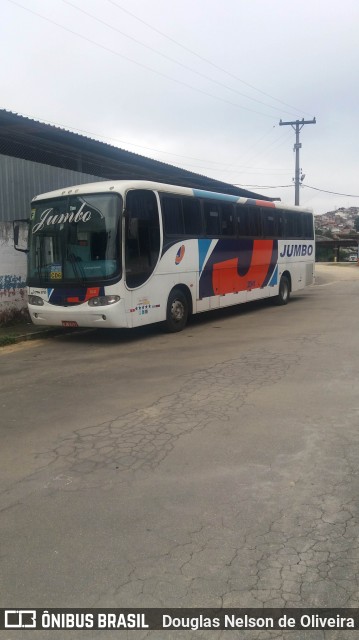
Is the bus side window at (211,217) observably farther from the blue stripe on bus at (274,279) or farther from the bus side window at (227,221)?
the blue stripe on bus at (274,279)

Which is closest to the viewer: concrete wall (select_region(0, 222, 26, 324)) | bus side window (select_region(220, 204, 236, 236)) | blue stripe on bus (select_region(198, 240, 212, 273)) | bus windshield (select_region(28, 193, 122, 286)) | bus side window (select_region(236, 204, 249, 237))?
bus windshield (select_region(28, 193, 122, 286))

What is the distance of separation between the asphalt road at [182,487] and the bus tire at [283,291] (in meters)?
8.55

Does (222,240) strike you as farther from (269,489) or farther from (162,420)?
(269,489)

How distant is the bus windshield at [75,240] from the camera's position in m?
9.33

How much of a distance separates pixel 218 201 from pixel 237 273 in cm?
196

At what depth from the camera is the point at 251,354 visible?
27.5ft

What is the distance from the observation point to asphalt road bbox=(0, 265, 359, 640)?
2.66m

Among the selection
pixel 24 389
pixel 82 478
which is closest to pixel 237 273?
pixel 24 389

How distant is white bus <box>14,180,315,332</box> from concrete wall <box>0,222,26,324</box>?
900 mm

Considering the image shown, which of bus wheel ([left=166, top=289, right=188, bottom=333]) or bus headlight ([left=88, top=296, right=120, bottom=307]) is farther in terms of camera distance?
bus wheel ([left=166, top=289, right=188, bottom=333])

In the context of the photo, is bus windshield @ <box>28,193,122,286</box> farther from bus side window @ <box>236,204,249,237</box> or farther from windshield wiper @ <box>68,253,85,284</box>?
bus side window @ <box>236,204,249,237</box>

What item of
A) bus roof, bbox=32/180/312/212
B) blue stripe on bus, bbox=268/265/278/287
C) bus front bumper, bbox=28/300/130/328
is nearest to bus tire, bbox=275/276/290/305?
blue stripe on bus, bbox=268/265/278/287

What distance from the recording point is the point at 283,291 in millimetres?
16328

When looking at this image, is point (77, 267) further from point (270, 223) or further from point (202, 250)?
point (270, 223)
